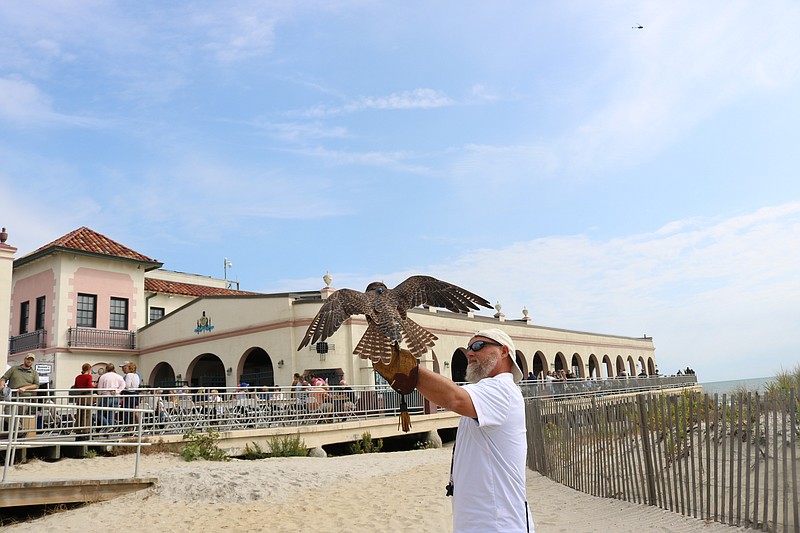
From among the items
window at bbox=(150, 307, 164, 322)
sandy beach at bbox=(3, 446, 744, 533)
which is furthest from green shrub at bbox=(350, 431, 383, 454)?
window at bbox=(150, 307, 164, 322)

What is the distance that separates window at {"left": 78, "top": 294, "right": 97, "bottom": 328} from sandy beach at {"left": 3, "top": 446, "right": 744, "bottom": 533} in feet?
56.2

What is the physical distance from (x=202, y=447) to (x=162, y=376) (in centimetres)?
1857

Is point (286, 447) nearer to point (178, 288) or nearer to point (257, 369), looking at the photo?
point (257, 369)

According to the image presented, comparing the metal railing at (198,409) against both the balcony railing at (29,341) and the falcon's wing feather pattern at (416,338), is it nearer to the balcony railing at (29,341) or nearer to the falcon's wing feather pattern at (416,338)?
the falcon's wing feather pattern at (416,338)

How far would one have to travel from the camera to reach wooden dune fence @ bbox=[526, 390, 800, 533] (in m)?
6.79

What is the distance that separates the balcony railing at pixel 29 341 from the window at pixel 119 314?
2796mm

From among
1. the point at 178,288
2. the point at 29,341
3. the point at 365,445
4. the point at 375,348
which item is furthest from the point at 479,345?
Result: the point at 178,288

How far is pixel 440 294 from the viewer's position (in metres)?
4.78

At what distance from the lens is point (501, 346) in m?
3.44

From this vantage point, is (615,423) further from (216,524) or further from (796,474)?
(216,524)

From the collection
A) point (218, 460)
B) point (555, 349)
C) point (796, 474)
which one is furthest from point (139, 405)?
point (555, 349)

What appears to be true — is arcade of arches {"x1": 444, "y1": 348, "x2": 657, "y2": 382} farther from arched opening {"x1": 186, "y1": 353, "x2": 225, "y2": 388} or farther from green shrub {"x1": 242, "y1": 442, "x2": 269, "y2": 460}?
green shrub {"x1": 242, "y1": 442, "x2": 269, "y2": 460}

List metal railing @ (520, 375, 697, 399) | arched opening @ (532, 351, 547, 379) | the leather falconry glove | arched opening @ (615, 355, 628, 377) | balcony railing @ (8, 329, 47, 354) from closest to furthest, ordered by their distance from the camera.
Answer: the leather falconry glove, metal railing @ (520, 375, 697, 399), balcony railing @ (8, 329, 47, 354), arched opening @ (532, 351, 547, 379), arched opening @ (615, 355, 628, 377)

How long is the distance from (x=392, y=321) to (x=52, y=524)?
29.9ft
